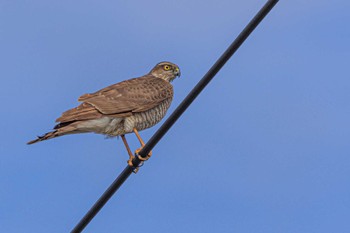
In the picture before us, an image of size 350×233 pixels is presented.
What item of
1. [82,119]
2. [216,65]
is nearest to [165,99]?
[82,119]

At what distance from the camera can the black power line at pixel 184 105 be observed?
6434mm

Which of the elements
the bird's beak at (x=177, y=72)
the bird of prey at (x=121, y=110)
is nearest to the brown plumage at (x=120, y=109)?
the bird of prey at (x=121, y=110)

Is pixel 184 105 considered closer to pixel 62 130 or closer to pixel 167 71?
pixel 62 130

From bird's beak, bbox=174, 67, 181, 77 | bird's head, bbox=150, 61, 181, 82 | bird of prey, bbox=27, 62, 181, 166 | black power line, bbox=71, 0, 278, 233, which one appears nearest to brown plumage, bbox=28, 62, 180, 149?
bird of prey, bbox=27, 62, 181, 166

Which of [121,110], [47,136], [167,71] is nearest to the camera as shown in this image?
[47,136]

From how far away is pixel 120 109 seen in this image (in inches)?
482

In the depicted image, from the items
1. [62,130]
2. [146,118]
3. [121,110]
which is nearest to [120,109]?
[121,110]

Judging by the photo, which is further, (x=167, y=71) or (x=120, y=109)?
(x=167, y=71)

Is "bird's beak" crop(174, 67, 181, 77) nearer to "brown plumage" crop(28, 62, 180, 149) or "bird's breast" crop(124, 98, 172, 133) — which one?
"brown plumage" crop(28, 62, 180, 149)

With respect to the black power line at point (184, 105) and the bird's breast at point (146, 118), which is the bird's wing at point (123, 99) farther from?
the black power line at point (184, 105)

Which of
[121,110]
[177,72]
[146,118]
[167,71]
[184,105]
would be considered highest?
[177,72]

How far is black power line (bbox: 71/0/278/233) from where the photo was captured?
6434 mm

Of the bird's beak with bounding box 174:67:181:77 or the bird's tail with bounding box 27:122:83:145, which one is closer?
the bird's tail with bounding box 27:122:83:145

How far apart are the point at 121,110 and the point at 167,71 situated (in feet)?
8.39
